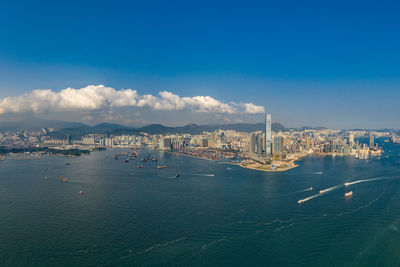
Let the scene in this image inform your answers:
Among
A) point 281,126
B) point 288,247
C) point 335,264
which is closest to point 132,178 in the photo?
point 288,247

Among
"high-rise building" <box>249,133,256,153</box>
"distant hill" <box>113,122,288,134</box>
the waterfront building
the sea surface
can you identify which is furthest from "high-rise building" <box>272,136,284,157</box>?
"distant hill" <box>113,122,288,134</box>

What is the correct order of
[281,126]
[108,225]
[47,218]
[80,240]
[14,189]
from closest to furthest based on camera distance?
[80,240] → [108,225] → [47,218] → [14,189] → [281,126]

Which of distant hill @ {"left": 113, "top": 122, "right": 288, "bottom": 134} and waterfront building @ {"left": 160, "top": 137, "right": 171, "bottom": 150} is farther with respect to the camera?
distant hill @ {"left": 113, "top": 122, "right": 288, "bottom": 134}

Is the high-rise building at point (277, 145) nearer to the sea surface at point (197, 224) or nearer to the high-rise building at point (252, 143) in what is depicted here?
the high-rise building at point (252, 143)

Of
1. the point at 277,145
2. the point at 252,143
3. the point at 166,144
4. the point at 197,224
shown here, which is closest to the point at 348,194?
the point at 197,224

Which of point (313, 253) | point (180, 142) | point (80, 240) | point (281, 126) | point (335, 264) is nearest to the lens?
point (335, 264)

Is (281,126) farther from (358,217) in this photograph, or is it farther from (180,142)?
(358,217)

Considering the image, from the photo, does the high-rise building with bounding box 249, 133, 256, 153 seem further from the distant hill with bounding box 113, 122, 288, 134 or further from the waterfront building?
the distant hill with bounding box 113, 122, 288, 134

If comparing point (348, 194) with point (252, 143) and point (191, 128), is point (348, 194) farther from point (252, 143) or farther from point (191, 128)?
point (191, 128)
